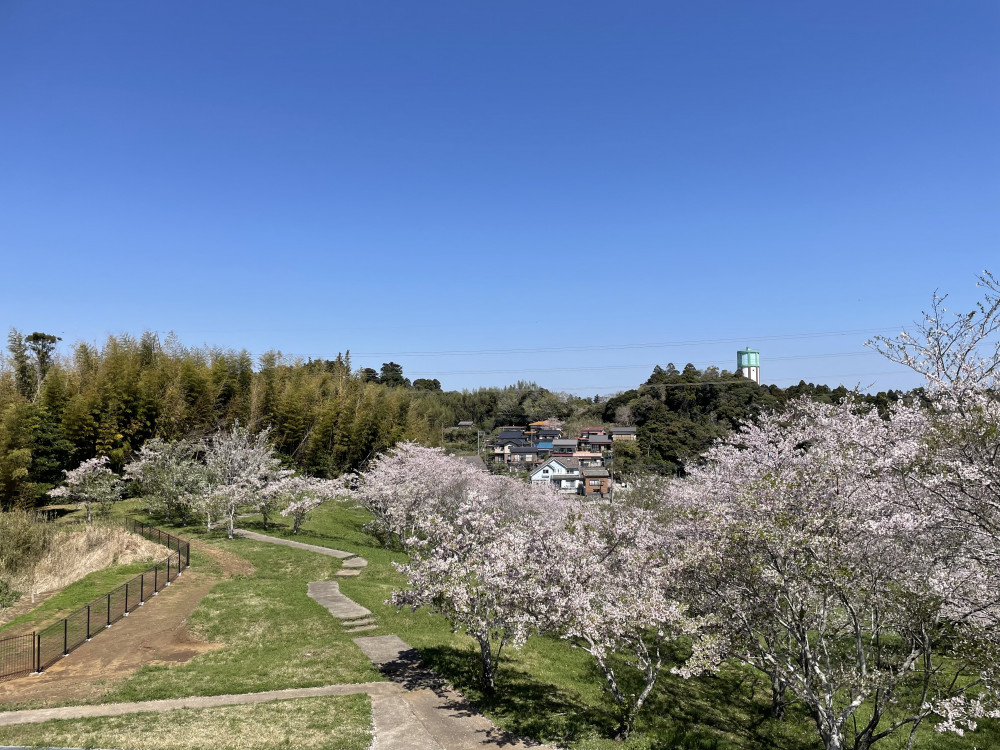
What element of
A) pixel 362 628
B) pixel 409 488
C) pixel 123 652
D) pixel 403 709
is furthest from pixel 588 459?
pixel 403 709

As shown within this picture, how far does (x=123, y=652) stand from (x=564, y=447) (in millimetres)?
71226

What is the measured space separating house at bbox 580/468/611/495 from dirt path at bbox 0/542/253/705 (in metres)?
56.7

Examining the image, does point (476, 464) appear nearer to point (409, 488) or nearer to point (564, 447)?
point (409, 488)

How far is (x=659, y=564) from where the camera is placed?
34.8 feet

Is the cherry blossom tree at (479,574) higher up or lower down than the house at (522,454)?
higher up

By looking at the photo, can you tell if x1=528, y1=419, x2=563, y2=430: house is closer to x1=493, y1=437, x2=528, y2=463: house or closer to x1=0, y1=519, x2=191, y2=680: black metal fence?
x1=493, y1=437, x2=528, y2=463: house

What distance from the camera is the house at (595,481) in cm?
6950

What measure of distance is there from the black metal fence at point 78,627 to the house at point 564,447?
6202 centimetres

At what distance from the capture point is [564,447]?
267 ft

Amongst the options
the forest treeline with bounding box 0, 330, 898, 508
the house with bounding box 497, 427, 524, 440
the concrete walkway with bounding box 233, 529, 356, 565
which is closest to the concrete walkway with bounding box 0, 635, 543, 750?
the concrete walkway with bounding box 233, 529, 356, 565

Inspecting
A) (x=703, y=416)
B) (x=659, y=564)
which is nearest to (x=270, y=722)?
(x=659, y=564)

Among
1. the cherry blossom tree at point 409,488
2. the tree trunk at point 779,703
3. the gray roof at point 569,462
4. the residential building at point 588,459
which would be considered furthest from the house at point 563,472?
the tree trunk at point 779,703

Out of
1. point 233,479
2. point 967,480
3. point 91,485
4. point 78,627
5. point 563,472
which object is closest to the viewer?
point 967,480

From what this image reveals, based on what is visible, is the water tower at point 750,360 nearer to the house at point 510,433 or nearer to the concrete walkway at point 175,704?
the house at point 510,433
